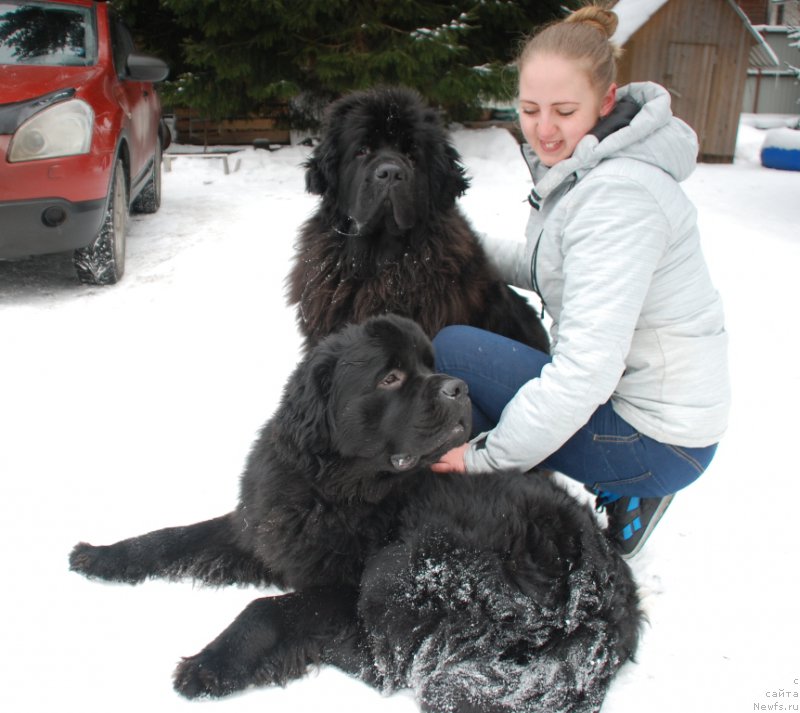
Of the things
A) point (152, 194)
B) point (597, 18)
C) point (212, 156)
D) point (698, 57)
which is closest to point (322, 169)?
point (597, 18)

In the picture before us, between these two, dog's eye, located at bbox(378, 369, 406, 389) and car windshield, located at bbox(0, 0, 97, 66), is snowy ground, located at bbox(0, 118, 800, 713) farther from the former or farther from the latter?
car windshield, located at bbox(0, 0, 97, 66)

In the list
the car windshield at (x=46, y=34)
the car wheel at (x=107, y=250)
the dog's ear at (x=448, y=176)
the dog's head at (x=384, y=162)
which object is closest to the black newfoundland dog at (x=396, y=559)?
the dog's head at (x=384, y=162)

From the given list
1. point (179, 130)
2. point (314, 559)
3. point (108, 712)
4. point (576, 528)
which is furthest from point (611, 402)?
point (179, 130)

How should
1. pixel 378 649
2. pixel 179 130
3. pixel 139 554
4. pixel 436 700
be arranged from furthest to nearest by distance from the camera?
1. pixel 179 130
2. pixel 139 554
3. pixel 378 649
4. pixel 436 700

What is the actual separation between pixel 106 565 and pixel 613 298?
5.22ft

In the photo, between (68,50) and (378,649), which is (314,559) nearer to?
(378,649)

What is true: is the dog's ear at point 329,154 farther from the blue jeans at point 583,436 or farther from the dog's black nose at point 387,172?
the blue jeans at point 583,436

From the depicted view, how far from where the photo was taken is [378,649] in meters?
1.78

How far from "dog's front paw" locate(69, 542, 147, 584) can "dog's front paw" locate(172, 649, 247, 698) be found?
Result: 43 centimetres

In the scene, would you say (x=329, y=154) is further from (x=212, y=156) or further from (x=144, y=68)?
(x=212, y=156)

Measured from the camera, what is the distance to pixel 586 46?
6.67 feet

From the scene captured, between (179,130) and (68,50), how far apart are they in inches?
216

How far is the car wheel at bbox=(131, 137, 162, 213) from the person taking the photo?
20.9 ft

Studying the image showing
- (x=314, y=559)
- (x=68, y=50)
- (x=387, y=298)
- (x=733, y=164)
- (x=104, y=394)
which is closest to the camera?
(x=314, y=559)
